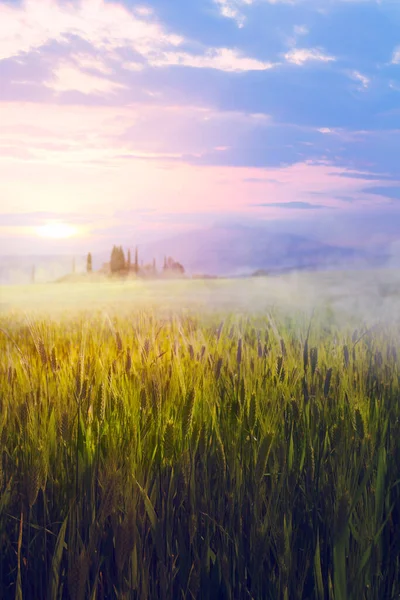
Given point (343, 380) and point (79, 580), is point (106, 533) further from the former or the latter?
point (343, 380)

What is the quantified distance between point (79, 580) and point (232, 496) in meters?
0.45

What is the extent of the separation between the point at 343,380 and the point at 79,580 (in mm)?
Answer: 1466

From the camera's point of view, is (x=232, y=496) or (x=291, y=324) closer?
(x=232, y=496)

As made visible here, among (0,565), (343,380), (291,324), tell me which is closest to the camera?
(0,565)

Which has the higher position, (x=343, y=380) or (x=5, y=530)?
(x=343, y=380)

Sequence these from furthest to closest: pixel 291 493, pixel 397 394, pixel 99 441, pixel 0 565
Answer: pixel 397 394 → pixel 99 441 → pixel 291 493 → pixel 0 565

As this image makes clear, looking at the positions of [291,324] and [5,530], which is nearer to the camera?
[5,530]

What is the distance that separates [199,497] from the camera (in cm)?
172

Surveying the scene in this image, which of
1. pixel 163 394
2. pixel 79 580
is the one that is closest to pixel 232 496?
pixel 79 580

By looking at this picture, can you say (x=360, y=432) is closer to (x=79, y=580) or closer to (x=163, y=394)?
(x=163, y=394)

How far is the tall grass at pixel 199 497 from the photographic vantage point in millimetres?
1507

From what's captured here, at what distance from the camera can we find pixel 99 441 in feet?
6.29

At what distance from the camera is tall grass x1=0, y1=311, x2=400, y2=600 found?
1.51 metres

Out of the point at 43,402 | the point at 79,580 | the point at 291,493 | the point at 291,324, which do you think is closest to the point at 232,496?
the point at 291,493
